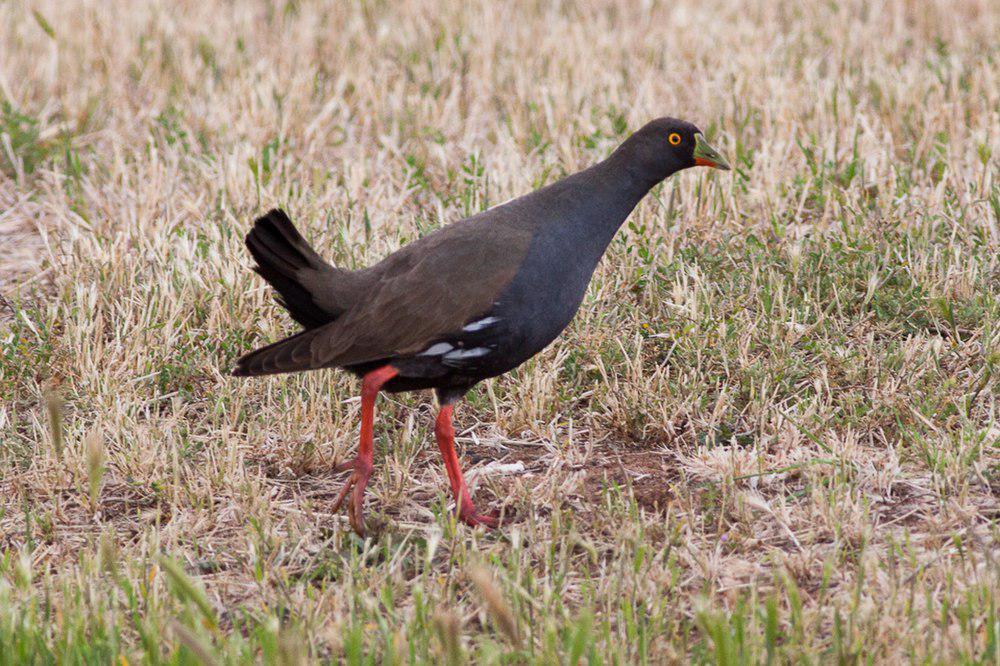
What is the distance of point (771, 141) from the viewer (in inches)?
295

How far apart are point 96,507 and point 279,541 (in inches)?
34.6

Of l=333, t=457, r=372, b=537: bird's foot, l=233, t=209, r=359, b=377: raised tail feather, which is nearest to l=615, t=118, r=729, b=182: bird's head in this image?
l=233, t=209, r=359, b=377: raised tail feather

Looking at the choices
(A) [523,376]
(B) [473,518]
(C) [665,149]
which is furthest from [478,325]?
(C) [665,149]

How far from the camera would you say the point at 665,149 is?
5.09 metres

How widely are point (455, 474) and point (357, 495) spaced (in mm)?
395

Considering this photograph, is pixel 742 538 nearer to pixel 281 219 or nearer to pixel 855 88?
pixel 281 219

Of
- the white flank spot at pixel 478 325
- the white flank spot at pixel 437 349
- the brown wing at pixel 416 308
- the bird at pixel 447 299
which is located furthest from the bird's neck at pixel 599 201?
the white flank spot at pixel 437 349

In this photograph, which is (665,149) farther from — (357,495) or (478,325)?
(357,495)

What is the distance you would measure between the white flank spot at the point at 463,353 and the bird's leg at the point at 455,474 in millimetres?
280

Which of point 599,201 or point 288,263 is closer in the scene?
point 288,263

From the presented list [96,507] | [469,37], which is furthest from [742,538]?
[469,37]

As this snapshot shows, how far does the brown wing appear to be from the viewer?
456 centimetres

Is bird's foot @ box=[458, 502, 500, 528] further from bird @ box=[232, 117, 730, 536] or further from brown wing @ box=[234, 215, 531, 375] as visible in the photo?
brown wing @ box=[234, 215, 531, 375]

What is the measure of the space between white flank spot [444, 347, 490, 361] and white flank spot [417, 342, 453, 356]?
0.02m
